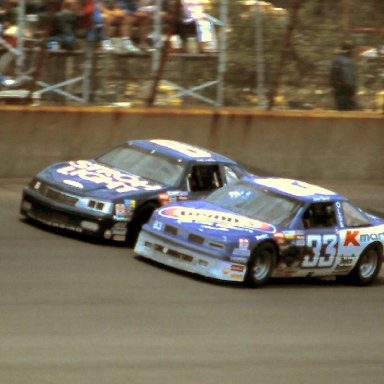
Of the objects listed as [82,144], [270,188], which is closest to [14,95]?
[82,144]

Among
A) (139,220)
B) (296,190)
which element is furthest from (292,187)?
(139,220)

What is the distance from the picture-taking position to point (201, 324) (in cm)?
1090

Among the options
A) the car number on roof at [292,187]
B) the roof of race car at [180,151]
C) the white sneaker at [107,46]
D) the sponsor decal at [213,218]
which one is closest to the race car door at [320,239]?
Answer: the car number on roof at [292,187]

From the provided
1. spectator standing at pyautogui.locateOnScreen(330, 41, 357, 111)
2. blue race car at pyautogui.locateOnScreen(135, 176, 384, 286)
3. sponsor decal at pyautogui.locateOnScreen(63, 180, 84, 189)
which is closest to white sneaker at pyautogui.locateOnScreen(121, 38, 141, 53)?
spectator standing at pyautogui.locateOnScreen(330, 41, 357, 111)

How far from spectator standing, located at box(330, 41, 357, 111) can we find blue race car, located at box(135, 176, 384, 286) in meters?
5.85

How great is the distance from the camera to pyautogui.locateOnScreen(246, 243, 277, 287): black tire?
12836 millimetres

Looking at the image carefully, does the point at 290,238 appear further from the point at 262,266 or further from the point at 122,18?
the point at 122,18

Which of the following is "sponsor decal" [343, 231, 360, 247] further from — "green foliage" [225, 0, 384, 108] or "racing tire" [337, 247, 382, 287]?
"green foliage" [225, 0, 384, 108]

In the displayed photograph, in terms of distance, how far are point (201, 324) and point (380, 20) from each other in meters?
10.4

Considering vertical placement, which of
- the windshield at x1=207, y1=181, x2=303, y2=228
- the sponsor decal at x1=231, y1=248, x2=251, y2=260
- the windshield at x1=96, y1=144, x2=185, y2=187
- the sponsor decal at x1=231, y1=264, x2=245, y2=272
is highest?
the windshield at x1=207, y1=181, x2=303, y2=228

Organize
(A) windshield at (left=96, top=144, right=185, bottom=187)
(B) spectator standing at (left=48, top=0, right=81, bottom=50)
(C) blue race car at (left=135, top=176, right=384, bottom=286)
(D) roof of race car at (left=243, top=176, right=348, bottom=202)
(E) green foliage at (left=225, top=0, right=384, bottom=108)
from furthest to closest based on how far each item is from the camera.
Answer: (E) green foliage at (left=225, top=0, right=384, bottom=108)
(B) spectator standing at (left=48, top=0, right=81, bottom=50)
(A) windshield at (left=96, top=144, right=185, bottom=187)
(D) roof of race car at (left=243, top=176, right=348, bottom=202)
(C) blue race car at (left=135, top=176, right=384, bottom=286)

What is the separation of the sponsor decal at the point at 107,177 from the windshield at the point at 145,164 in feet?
0.62

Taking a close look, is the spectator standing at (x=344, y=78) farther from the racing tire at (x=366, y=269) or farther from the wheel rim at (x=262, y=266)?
the wheel rim at (x=262, y=266)

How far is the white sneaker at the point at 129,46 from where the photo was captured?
18.3 metres
